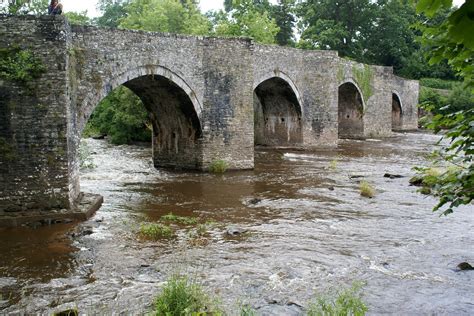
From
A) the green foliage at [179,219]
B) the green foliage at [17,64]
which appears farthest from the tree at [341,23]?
the green foliage at [17,64]

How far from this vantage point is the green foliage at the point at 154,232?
28.4 ft

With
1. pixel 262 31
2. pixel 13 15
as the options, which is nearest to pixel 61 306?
pixel 13 15

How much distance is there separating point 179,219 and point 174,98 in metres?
6.43

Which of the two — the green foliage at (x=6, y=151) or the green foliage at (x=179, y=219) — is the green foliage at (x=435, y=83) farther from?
the green foliage at (x=6, y=151)

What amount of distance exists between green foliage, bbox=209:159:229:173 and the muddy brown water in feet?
5.78

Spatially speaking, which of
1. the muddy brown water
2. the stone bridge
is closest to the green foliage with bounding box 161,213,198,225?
the muddy brown water

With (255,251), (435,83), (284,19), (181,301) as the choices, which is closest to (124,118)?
(255,251)

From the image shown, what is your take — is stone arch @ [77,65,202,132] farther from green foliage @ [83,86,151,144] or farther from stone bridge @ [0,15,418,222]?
green foliage @ [83,86,151,144]

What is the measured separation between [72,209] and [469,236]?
7.46 metres

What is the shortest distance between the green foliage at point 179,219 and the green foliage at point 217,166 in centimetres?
584

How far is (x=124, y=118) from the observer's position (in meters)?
24.8

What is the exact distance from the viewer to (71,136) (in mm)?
10195

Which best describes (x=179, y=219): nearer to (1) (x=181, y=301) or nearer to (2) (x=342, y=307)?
(1) (x=181, y=301)

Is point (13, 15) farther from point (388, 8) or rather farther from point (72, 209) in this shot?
point (388, 8)
